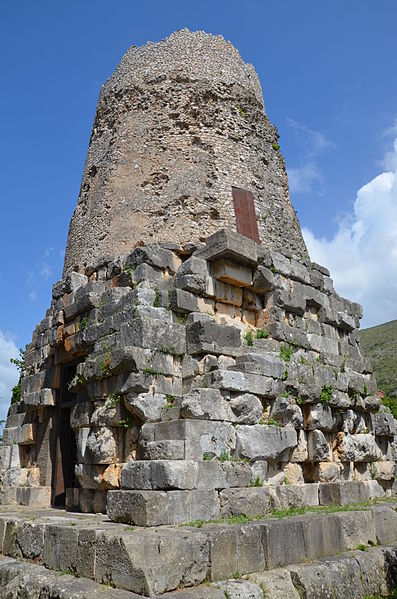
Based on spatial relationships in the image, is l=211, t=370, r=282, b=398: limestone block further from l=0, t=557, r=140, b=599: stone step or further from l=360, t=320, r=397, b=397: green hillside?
l=360, t=320, r=397, b=397: green hillside

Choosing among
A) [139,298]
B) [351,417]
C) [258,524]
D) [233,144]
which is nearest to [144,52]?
[233,144]

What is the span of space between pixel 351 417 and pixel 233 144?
522 cm

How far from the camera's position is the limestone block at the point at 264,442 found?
6977 millimetres

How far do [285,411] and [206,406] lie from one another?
1480 millimetres

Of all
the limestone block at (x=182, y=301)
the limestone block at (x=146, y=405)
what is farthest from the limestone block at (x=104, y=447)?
the limestone block at (x=182, y=301)

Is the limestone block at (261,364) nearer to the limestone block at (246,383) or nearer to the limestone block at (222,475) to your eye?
the limestone block at (246,383)

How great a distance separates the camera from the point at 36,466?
9.47 metres

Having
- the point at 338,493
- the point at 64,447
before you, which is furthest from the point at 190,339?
the point at 64,447

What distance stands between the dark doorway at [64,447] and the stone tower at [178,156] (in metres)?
2.07

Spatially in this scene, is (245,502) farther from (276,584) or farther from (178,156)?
(178,156)

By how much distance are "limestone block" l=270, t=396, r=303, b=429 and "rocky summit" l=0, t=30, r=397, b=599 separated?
1.2 inches

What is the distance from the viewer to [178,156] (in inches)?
372

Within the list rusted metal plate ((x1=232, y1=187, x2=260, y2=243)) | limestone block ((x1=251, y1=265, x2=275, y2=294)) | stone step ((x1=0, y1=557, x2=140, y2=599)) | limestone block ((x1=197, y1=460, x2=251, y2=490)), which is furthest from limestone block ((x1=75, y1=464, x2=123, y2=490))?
rusted metal plate ((x1=232, y1=187, x2=260, y2=243))

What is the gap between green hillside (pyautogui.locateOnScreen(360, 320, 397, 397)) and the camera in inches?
1232
